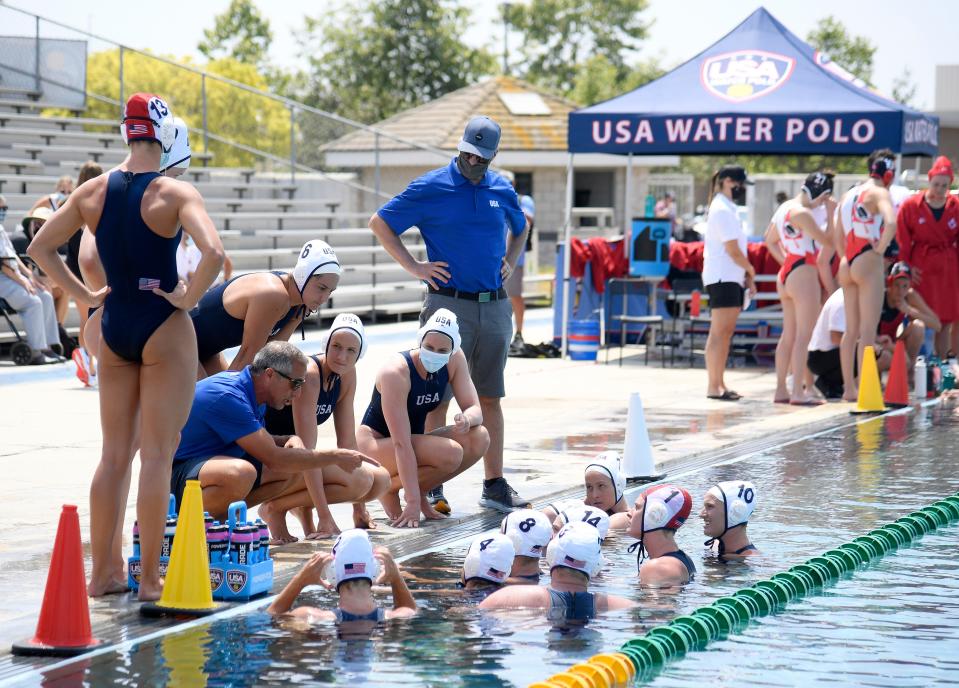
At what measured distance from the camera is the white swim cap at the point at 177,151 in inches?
253

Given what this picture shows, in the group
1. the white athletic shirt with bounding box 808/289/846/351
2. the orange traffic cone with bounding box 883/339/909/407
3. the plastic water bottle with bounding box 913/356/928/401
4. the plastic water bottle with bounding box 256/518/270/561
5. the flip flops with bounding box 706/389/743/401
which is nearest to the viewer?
the plastic water bottle with bounding box 256/518/270/561

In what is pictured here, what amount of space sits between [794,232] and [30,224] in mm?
7965

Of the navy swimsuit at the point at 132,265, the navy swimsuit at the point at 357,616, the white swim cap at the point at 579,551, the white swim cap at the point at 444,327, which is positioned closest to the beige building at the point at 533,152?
Result: the white swim cap at the point at 444,327

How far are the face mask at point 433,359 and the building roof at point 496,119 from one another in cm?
3584

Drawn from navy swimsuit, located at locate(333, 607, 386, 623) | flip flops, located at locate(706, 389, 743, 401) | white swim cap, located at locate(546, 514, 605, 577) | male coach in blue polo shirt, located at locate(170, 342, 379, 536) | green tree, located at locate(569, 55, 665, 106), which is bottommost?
navy swimsuit, located at locate(333, 607, 386, 623)

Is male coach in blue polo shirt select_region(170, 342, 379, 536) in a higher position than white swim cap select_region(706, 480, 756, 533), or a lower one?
higher

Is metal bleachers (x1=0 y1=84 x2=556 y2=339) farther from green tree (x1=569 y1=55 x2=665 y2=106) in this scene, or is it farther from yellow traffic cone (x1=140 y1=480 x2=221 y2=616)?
green tree (x1=569 y1=55 x2=665 y2=106)

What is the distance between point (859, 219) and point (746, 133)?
3.83 metres

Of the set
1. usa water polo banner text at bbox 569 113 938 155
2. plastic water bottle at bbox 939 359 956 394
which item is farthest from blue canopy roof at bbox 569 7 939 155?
plastic water bottle at bbox 939 359 956 394

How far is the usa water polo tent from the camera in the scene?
1639cm

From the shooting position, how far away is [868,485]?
9875 mm

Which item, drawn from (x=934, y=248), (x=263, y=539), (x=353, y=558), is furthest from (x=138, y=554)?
(x=934, y=248)

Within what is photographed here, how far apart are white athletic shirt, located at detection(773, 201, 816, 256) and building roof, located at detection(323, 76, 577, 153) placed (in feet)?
99.9

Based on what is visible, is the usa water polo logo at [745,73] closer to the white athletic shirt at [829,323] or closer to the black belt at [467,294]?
the white athletic shirt at [829,323]
